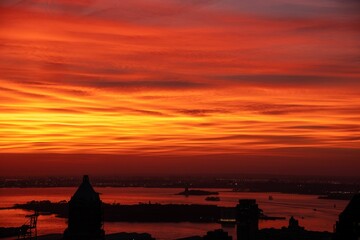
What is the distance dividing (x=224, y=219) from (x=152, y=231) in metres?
16.6

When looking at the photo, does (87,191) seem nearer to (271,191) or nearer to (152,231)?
(152,231)

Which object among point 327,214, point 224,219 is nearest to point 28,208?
point 224,219

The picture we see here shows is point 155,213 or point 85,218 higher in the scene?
point 155,213

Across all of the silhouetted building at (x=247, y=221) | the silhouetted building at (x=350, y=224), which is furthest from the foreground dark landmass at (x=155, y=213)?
the silhouetted building at (x=350, y=224)

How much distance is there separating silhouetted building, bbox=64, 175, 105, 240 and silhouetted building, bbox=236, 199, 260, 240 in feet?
105

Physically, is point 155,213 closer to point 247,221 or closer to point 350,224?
point 247,221

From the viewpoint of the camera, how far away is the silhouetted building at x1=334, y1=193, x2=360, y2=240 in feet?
53.3

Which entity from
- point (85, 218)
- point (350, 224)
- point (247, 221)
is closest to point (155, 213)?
point (247, 221)

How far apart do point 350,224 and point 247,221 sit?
149 ft

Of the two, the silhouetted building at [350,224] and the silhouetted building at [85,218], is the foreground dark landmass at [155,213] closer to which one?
the silhouetted building at [85,218]

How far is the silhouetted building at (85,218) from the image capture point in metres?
27.5

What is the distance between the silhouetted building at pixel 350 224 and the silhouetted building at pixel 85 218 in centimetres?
1295

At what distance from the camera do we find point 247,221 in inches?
2424

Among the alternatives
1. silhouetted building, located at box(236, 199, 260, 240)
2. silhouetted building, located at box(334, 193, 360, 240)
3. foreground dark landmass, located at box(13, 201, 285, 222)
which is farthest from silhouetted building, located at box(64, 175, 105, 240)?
foreground dark landmass, located at box(13, 201, 285, 222)
